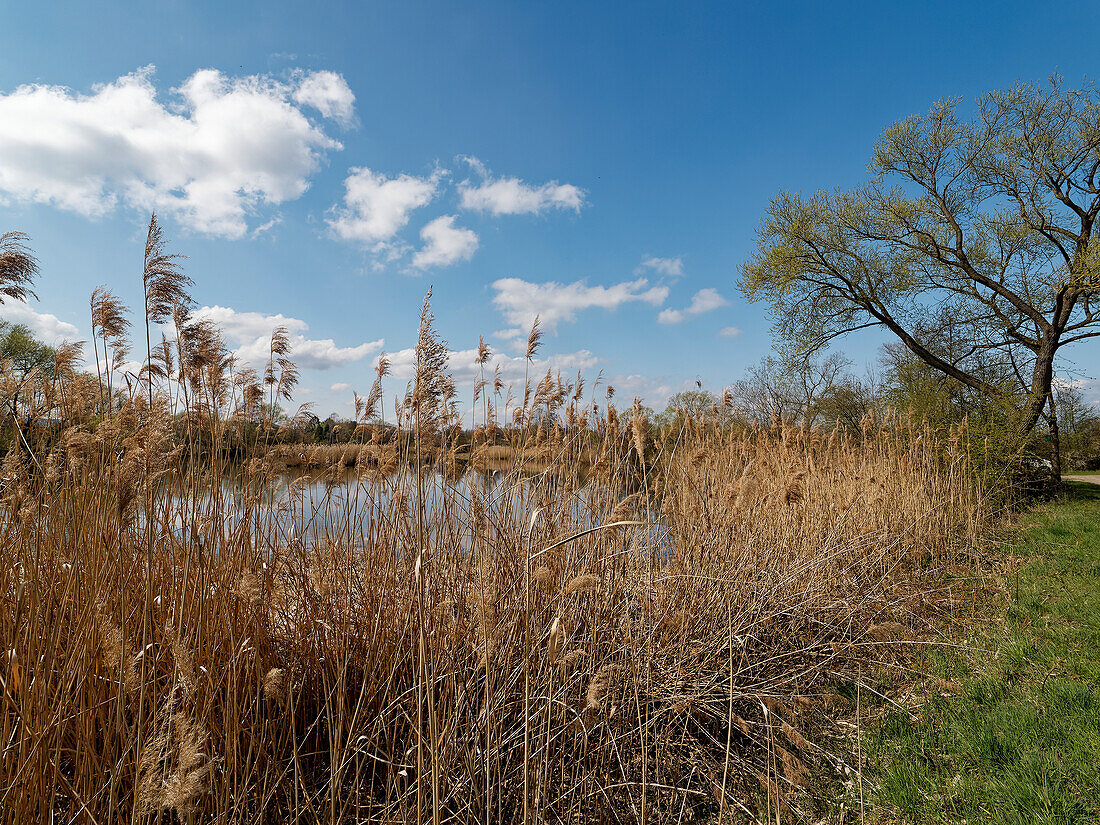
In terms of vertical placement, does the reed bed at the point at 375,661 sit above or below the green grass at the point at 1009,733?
above

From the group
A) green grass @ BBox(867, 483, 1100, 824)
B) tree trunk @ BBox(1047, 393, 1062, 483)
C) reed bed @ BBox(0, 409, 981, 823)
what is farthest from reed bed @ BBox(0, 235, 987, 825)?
tree trunk @ BBox(1047, 393, 1062, 483)

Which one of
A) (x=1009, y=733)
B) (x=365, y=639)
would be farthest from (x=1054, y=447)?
(x=365, y=639)

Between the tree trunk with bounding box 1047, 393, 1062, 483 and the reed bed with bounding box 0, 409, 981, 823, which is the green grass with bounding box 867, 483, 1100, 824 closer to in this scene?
the reed bed with bounding box 0, 409, 981, 823

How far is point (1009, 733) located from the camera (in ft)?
8.50

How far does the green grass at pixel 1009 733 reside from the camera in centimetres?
218

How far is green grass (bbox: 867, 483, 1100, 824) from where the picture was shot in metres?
2.18

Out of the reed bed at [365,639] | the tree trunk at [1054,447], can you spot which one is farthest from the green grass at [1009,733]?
the tree trunk at [1054,447]

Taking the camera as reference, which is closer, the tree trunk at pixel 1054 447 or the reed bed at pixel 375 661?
the reed bed at pixel 375 661

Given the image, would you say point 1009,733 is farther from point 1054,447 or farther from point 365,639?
point 1054,447

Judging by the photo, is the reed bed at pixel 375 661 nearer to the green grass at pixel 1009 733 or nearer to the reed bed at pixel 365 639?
the reed bed at pixel 365 639

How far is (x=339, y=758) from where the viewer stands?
1795 millimetres

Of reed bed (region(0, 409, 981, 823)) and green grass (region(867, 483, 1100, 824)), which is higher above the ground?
reed bed (region(0, 409, 981, 823))

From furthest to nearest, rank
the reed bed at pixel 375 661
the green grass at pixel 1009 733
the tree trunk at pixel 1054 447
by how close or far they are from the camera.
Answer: the tree trunk at pixel 1054 447 < the green grass at pixel 1009 733 < the reed bed at pixel 375 661

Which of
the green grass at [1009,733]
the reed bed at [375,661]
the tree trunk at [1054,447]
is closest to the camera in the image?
the reed bed at [375,661]
